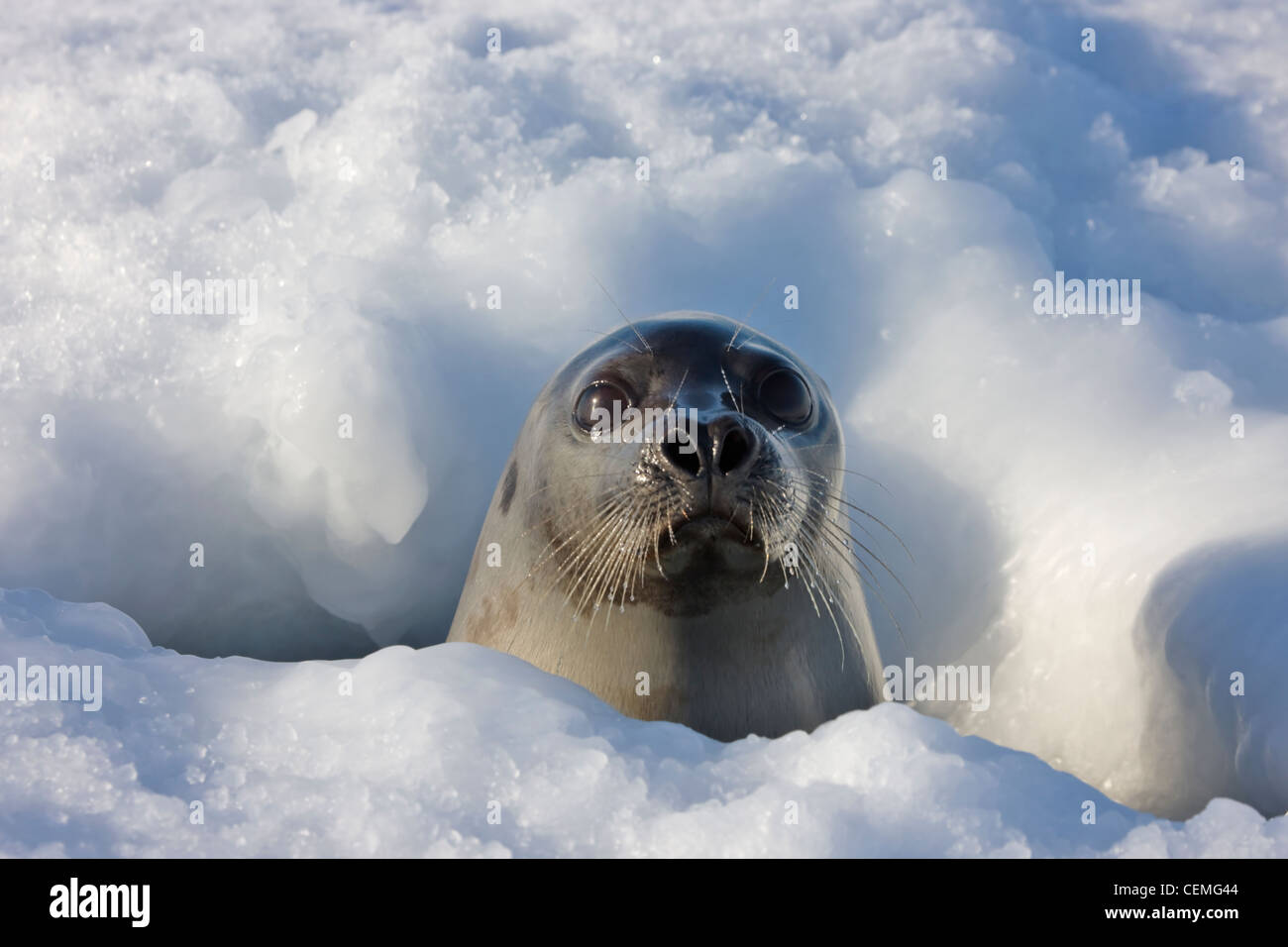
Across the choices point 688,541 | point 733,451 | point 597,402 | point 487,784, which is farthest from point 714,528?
point 487,784

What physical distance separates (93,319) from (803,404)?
2581 mm

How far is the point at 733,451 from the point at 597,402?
613 millimetres

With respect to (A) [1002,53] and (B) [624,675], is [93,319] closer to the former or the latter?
(B) [624,675]

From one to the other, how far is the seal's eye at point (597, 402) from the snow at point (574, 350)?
812mm

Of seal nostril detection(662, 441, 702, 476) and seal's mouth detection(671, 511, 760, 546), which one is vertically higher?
seal nostril detection(662, 441, 702, 476)

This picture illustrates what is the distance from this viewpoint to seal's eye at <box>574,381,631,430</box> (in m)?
3.14

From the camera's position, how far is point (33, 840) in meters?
1.94

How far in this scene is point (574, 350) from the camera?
14.5ft

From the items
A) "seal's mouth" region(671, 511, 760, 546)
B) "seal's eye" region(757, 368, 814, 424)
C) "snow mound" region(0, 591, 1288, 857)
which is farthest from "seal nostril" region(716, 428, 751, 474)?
"snow mound" region(0, 591, 1288, 857)

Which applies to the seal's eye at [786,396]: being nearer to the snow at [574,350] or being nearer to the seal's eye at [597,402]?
the seal's eye at [597,402]

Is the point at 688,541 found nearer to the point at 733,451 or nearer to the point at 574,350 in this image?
the point at 733,451

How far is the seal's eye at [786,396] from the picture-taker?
10.5 feet

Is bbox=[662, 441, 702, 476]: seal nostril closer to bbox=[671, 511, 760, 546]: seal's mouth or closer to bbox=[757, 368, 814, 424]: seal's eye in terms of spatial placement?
bbox=[671, 511, 760, 546]: seal's mouth

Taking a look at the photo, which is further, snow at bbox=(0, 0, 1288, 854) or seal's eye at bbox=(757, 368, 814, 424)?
seal's eye at bbox=(757, 368, 814, 424)
